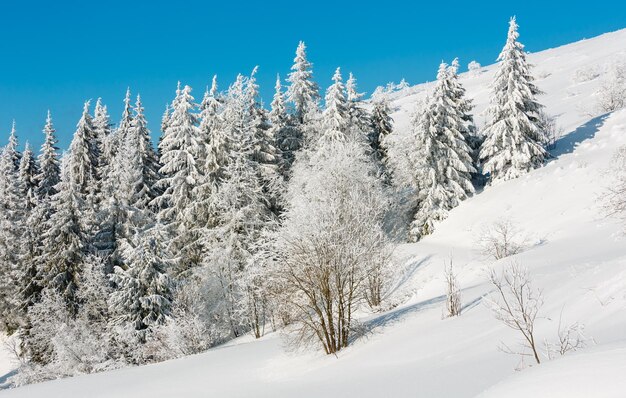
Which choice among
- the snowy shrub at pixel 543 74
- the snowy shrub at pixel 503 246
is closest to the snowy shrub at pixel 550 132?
the snowy shrub at pixel 503 246

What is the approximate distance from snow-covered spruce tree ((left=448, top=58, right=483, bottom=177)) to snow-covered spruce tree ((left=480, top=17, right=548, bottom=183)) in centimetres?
303

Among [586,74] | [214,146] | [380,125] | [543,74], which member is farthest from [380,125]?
[543,74]

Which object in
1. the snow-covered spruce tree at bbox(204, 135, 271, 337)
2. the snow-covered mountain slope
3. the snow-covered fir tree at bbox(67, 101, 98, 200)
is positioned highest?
the snow-covered fir tree at bbox(67, 101, 98, 200)

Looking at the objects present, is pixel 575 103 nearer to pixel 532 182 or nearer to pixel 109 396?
pixel 532 182

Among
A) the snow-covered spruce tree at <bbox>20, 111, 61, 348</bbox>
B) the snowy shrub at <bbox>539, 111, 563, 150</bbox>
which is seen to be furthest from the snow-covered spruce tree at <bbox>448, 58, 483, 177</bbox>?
the snow-covered spruce tree at <bbox>20, 111, 61, 348</bbox>

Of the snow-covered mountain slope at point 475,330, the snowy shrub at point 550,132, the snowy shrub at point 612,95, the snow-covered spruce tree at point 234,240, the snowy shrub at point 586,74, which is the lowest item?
the snow-covered mountain slope at point 475,330

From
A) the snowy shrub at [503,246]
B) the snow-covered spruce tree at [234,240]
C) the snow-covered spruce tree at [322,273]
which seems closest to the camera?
the snow-covered spruce tree at [322,273]

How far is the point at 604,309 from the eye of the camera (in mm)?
10625

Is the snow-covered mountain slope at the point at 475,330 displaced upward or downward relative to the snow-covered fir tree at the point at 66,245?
downward

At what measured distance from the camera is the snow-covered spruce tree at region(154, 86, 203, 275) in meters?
36.2

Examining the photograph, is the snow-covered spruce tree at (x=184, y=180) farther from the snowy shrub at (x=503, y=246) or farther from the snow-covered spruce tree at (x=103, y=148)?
the snowy shrub at (x=503, y=246)

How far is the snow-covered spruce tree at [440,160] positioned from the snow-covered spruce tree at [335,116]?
6.11 meters

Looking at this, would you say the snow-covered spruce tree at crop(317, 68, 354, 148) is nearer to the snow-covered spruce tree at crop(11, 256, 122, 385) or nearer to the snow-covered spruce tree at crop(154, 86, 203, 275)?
the snow-covered spruce tree at crop(154, 86, 203, 275)

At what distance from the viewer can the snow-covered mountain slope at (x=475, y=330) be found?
9.13 m
